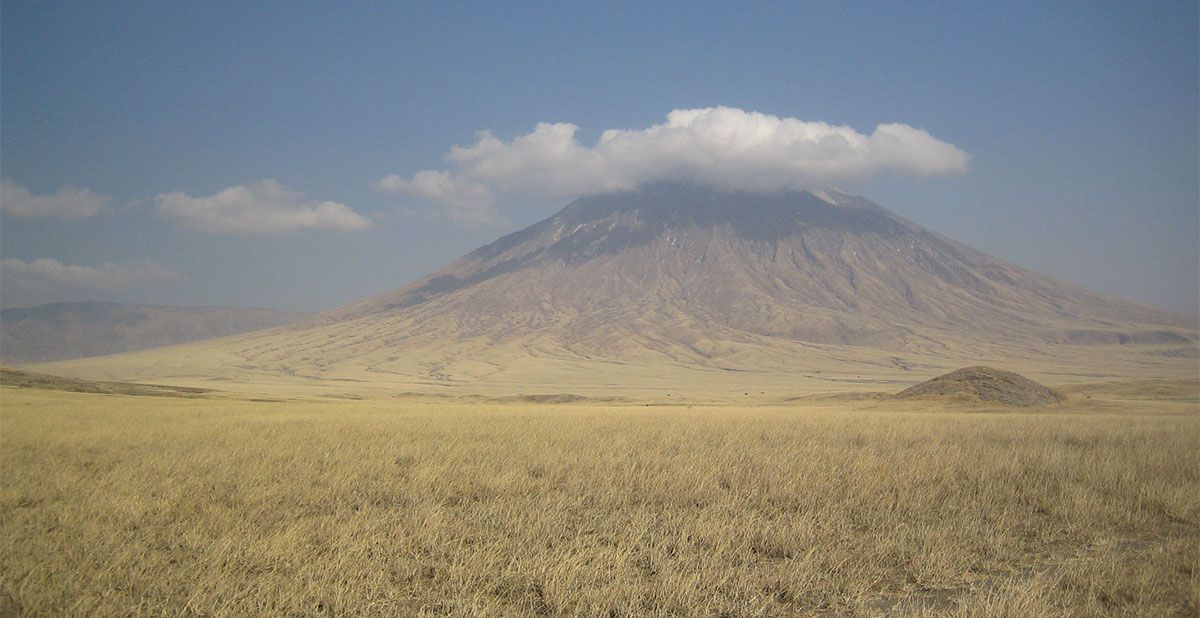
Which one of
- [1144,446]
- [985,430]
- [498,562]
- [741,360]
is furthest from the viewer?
[741,360]

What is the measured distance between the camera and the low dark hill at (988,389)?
38.1 meters

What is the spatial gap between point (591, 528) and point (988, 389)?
38.7 m

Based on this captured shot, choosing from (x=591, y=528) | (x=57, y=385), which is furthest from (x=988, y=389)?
(x=57, y=385)

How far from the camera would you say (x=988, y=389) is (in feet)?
130

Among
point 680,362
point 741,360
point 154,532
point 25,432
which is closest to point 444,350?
point 680,362

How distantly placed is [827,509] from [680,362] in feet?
468

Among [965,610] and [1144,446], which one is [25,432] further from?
[1144,446]

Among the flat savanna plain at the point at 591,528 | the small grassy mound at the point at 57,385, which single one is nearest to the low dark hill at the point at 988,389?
the flat savanna plain at the point at 591,528

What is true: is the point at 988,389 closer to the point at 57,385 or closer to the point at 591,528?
the point at 591,528

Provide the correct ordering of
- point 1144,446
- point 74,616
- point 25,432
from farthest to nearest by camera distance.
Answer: point 25,432 → point 1144,446 → point 74,616

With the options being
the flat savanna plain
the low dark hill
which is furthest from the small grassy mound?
the low dark hill

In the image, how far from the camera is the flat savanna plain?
5875 mm

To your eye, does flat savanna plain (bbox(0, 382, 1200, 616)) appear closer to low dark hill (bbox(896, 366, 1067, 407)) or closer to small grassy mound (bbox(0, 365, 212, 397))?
small grassy mound (bbox(0, 365, 212, 397))

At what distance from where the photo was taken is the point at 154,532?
7508 millimetres
